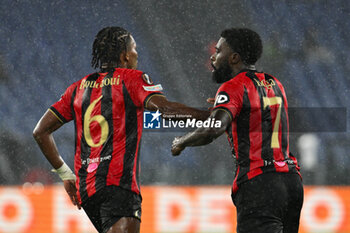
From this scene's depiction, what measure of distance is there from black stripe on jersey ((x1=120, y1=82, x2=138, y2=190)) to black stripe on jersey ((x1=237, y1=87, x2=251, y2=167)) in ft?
2.09

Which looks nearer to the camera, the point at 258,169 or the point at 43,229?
the point at 258,169

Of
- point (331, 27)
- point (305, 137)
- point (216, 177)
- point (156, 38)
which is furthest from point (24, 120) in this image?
point (331, 27)

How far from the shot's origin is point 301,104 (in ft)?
55.3

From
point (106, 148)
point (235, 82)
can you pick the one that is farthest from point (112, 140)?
point (235, 82)

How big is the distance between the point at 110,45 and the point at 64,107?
513mm

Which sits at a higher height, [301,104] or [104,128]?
[301,104]

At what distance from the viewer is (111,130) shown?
137 inches

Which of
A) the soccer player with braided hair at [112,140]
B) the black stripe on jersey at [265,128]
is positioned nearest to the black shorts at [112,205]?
the soccer player with braided hair at [112,140]

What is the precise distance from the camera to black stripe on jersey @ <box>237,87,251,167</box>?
10.9ft

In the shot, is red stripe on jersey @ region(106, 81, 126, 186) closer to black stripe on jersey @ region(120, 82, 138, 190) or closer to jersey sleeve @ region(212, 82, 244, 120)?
black stripe on jersey @ region(120, 82, 138, 190)

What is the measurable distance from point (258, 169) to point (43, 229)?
23.0 ft

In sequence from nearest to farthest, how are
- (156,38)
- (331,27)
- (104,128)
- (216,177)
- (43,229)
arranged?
(104,128)
(43,229)
(216,177)
(156,38)
(331,27)

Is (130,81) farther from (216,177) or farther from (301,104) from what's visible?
(301,104)

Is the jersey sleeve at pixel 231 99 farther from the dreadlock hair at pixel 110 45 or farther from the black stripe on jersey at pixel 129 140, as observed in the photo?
the dreadlock hair at pixel 110 45
